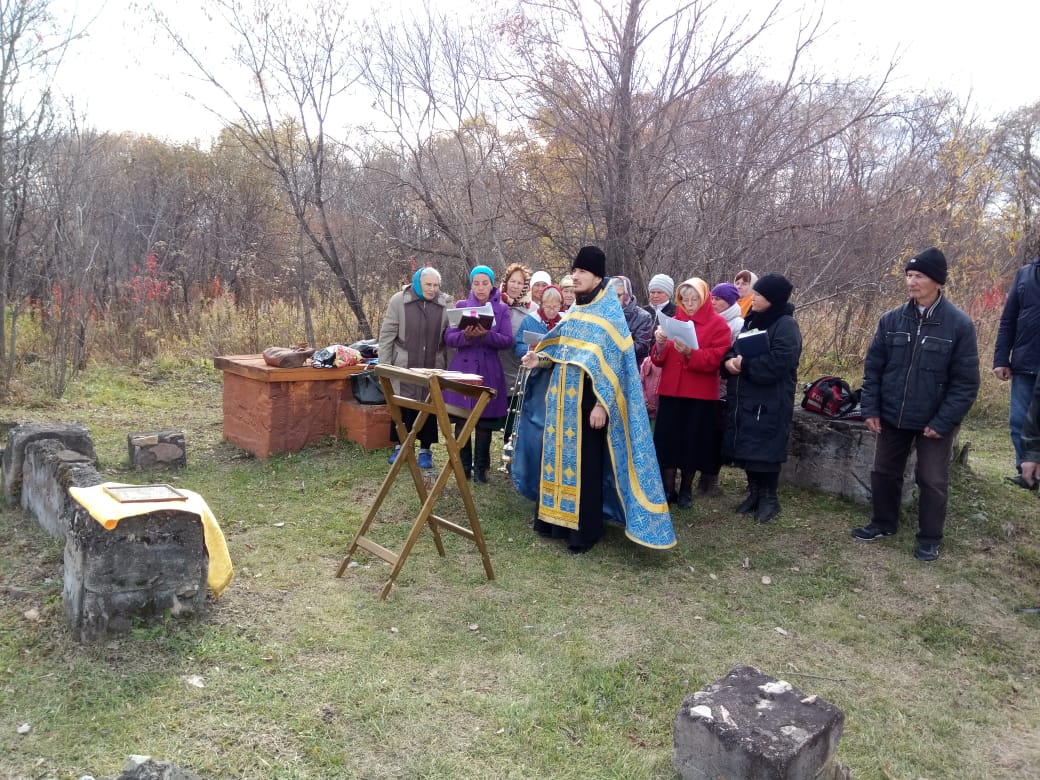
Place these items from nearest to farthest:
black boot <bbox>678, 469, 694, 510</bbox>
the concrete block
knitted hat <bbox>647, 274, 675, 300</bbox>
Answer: black boot <bbox>678, 469, 694, 510</bbox>, knitted hat <bbox>647, 274, 675, 300</bbox>, the concrete block

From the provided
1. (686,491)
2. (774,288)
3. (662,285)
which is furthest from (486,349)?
(774,288)

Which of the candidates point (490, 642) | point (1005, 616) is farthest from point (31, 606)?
point (1005, 616)

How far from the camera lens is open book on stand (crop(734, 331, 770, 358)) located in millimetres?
5609

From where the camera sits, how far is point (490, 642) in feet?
13.4

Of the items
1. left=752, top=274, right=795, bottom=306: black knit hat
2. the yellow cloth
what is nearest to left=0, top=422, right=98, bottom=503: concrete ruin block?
the yellow cloth

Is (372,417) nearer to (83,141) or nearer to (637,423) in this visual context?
(637,423)

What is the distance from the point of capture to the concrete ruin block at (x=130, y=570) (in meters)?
3.70

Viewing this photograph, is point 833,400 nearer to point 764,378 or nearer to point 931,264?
point 764,378

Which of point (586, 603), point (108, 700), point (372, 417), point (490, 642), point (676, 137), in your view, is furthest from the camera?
point (676, 137)

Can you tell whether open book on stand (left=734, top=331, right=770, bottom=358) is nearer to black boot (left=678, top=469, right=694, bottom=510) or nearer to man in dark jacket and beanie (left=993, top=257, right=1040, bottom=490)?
black boot (left=678, top=469, right=694, bottom=510)

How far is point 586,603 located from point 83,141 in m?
9.13

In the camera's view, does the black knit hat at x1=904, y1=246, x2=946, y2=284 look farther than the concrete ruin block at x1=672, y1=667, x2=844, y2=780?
Yes

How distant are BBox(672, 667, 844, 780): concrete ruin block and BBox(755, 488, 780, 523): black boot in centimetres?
286

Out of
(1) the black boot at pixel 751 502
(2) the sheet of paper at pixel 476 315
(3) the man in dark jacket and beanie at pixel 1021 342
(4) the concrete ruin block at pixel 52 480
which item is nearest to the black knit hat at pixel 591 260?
(2) the sheet of paper at pixel 476 315
